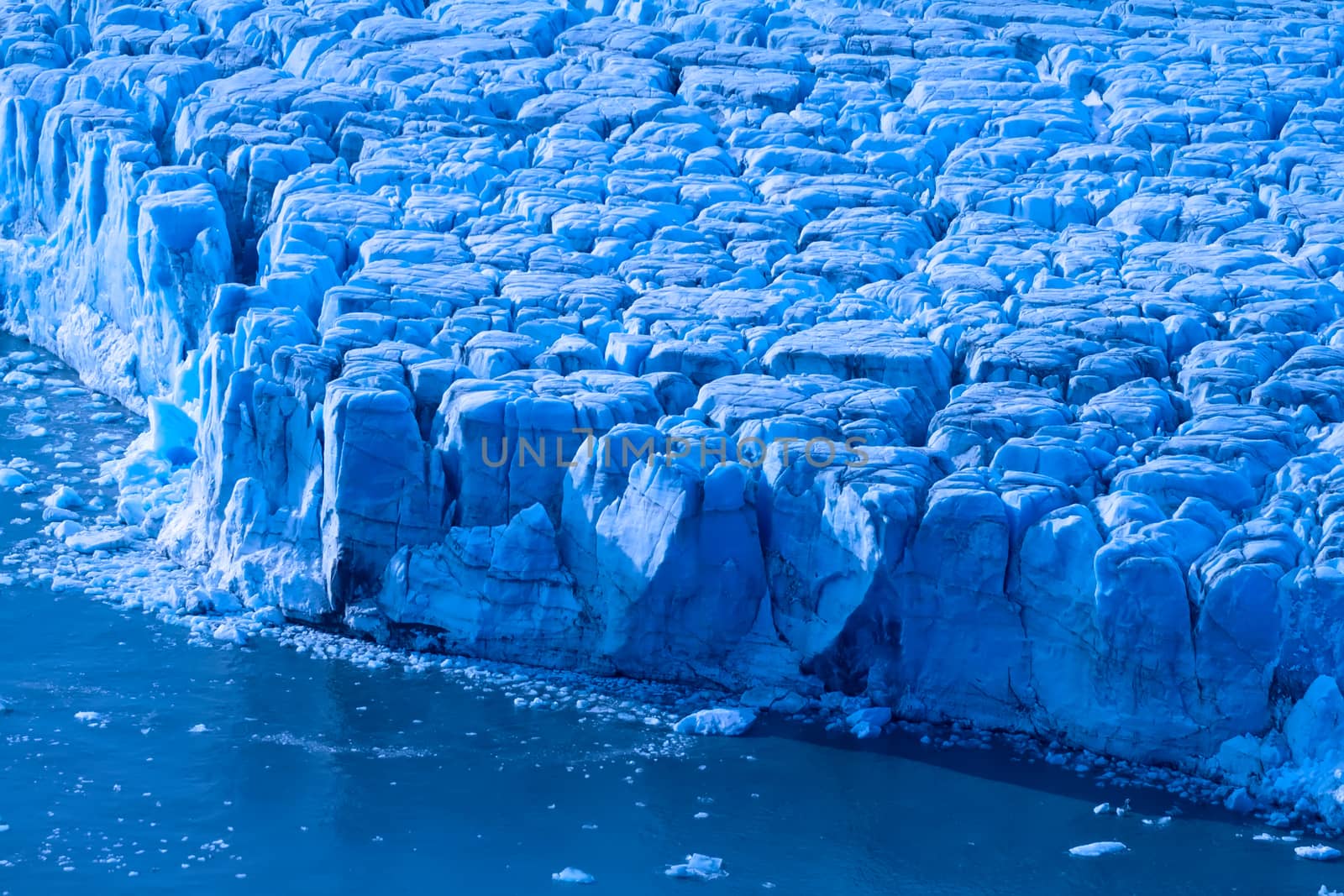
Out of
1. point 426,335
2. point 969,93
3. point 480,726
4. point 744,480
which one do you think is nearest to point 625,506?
point 744,480

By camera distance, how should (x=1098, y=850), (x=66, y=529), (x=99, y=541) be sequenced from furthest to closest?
(x=66, y=529) < (x=99, y=541) < (x=1098, y=850)

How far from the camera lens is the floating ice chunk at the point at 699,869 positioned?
32.6 feet

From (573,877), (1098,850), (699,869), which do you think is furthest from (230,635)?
(1098,850)

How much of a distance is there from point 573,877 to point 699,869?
2.17 feet

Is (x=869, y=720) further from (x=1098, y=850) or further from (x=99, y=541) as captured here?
(x=99, y=541)

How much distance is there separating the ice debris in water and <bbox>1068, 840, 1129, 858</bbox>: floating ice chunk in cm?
261

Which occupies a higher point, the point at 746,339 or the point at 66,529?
the point at 746,339

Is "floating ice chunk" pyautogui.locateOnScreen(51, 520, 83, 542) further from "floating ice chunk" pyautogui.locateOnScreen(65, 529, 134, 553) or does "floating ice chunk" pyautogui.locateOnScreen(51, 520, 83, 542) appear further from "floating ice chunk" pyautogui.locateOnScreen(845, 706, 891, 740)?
"floating ice chunk" pyautogui.locateOnScreen(845, 706, 891, 740)

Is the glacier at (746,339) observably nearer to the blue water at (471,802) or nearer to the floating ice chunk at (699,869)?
the blue water at (471,802)

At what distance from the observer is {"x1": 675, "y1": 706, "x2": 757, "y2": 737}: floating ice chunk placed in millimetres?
11312

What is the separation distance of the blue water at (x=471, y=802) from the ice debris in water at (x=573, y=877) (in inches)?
1.4

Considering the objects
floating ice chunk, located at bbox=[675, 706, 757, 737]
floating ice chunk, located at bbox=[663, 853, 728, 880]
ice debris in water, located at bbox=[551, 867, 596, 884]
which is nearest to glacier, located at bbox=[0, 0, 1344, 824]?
floating ice chunk, located at bbox=[675, 706, 757, 737]

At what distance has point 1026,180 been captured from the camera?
1616cm

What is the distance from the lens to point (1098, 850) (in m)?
10.2
